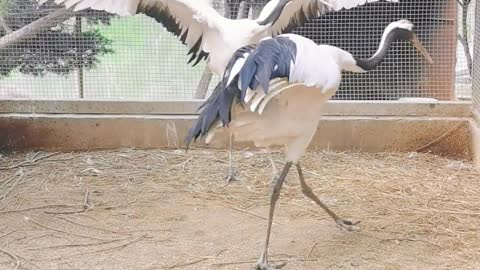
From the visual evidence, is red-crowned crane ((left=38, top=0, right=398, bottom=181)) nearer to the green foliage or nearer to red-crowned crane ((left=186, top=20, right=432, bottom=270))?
the green foliage

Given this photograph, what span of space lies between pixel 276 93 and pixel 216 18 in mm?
1342

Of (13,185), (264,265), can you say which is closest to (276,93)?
(264,265)

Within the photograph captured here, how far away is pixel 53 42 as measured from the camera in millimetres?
4652

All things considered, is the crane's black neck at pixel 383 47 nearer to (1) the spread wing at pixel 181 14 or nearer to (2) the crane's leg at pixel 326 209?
(2) the crane's leg at pixel 326 209

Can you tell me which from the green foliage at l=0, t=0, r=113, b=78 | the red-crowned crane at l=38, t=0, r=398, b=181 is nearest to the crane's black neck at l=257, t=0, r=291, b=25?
the red-crowned crane at l=38, t=0, r=398, b=181

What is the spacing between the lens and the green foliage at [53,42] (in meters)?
4.64

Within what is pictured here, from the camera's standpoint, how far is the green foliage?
4641mm

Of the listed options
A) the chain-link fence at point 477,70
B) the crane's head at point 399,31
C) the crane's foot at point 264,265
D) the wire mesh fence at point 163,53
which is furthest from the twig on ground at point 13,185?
the chain-link fence at point 477,70

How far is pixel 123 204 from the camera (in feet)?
12.0

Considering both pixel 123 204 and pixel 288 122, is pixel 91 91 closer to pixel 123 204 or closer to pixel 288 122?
pixel 123 204

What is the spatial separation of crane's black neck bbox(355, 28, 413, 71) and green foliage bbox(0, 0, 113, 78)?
6.60ft

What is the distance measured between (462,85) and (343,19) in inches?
37.0

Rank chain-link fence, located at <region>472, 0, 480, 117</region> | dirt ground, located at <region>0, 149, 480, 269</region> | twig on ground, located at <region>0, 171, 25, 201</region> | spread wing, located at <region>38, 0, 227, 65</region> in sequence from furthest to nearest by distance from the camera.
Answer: chain-link fence, located at <region>472, 0, 480, 117</region> → spread wing, located at <region>38, 0, 227, 65</region> → twig on ground, located at <region>0, 171, 25, 201</region> → dirt ground, located at <region>0, 149, 480, 269</region>

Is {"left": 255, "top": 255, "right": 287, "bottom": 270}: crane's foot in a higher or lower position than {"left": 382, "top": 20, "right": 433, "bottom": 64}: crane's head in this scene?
lower
